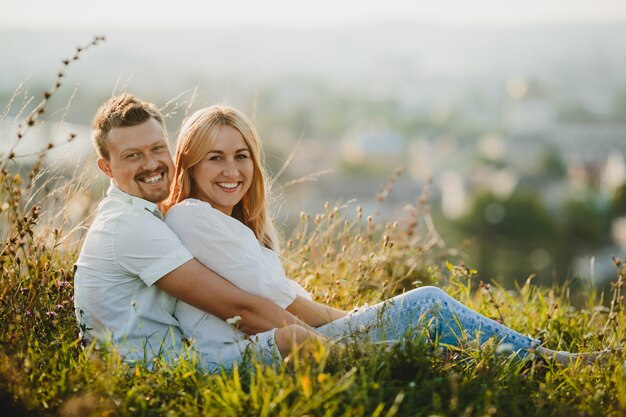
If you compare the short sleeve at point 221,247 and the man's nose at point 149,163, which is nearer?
the short sleeve at point 221,247

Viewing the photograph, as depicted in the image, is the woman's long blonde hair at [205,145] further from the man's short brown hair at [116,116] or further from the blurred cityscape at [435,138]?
the blurred cityscape at [435,138]

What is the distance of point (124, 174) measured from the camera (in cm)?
298

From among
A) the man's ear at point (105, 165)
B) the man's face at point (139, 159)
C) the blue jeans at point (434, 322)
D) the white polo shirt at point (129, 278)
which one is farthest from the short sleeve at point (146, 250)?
the blue jeans at point (434, 322)

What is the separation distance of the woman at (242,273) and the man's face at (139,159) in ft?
0.49

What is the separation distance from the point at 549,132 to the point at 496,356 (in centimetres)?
12191

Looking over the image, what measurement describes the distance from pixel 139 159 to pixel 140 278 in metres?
0.53

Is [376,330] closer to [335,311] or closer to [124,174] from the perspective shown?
[335,311]

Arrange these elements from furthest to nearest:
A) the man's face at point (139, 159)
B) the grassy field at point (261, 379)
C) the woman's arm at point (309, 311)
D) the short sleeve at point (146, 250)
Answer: the woman's arm at point (309, 311), the man's face at point (139, 159), the short sleeve at point (146, 250), the grassy field at point (261, 379)

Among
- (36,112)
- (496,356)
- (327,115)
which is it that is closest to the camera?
(36,112)

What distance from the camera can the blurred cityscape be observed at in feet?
15.3

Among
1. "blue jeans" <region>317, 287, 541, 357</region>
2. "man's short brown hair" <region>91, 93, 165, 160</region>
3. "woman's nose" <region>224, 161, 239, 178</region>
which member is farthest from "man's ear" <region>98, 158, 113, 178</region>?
"blue jeans" <region>317, 287, 541, 357</region>

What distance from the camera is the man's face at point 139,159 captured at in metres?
2.98

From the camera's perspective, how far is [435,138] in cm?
11288

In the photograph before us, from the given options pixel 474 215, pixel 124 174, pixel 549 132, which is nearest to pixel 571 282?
pixel 124 174
